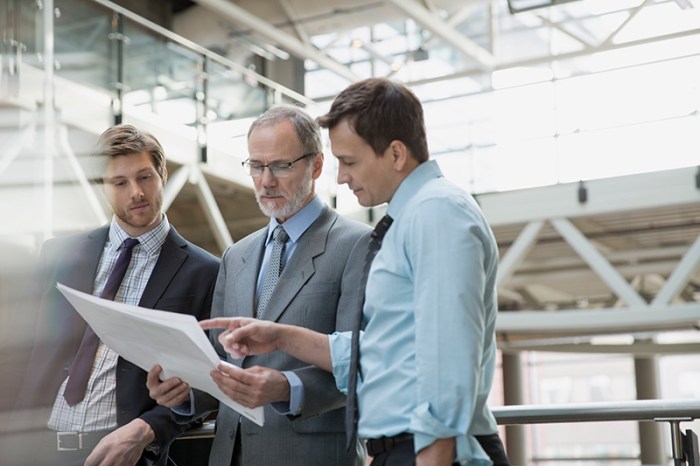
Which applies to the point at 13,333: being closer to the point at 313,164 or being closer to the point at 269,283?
the point at 269,283

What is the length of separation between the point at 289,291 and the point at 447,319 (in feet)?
2.63

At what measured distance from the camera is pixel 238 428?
2.71m

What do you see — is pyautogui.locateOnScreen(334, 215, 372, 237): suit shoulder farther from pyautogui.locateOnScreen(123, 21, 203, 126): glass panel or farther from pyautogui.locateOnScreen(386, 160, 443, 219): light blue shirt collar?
pyautogui.locateOnScreen(123, 21, 203, 126): glass panel

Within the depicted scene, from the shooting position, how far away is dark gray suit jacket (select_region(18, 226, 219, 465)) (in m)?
2.84

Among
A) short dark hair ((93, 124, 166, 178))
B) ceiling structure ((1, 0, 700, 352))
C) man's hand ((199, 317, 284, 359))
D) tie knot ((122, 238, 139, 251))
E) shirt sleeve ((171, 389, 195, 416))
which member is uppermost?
ceiling structure ((1, 0, 700, 352))

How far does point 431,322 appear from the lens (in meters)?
1.97

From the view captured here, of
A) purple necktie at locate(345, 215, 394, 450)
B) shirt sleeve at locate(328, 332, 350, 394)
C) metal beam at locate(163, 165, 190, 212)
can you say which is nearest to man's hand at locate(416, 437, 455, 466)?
purple necktie at locate(345, 215, 394, 450)

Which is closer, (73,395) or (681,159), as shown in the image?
(73,395)

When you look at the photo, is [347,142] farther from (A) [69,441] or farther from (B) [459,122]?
(B) [459,122]

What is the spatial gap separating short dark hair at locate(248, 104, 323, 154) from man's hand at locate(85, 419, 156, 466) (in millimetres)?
888

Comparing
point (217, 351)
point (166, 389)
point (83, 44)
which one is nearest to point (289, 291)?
point (217, 351)

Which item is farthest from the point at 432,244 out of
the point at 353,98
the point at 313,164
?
the point at 313,164

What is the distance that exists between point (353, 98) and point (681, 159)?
10.9 m

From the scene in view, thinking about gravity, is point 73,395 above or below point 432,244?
below
